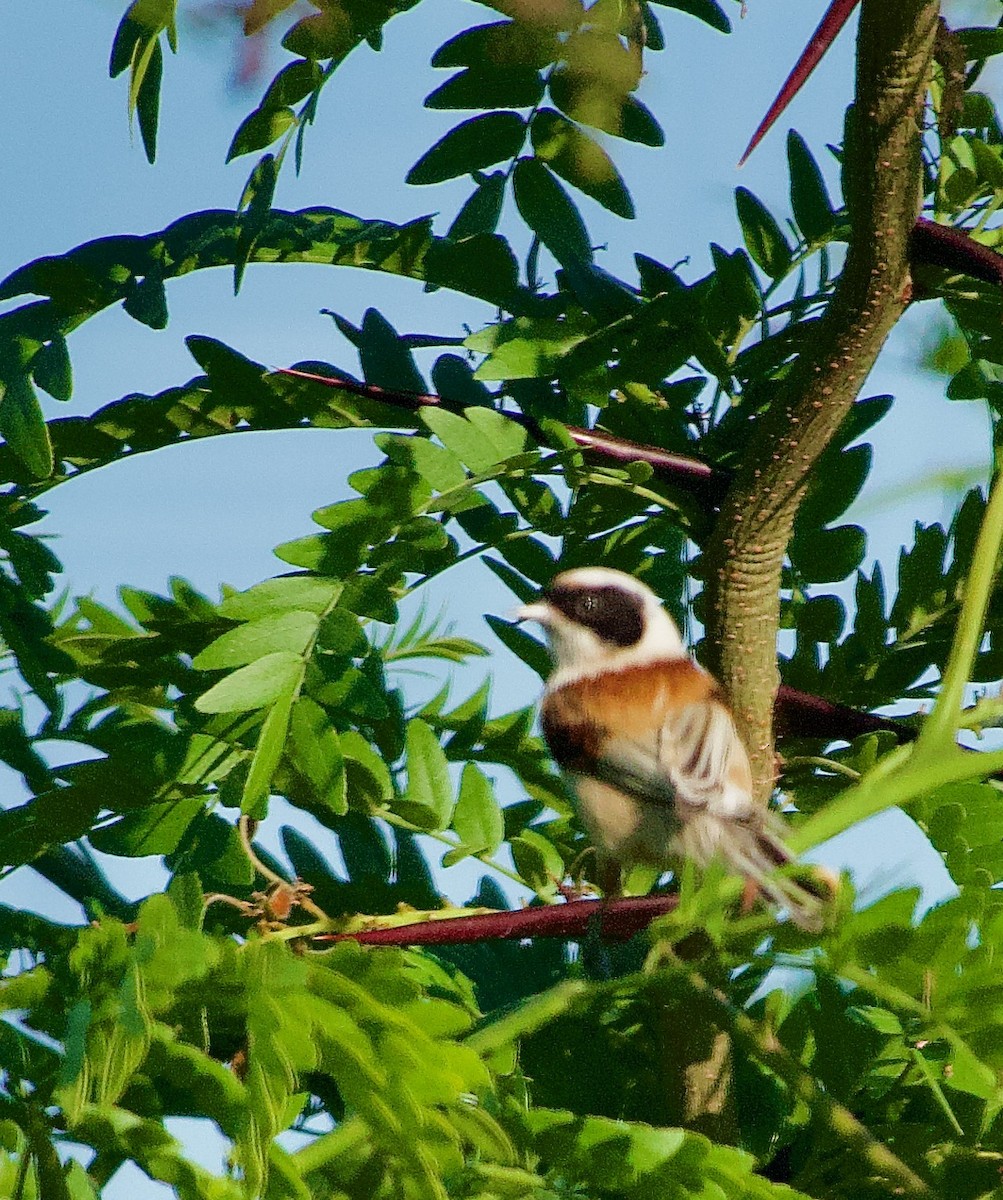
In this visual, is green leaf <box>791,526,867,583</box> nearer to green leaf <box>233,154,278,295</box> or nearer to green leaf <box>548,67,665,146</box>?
green leaf <box>548,67,665,146</box>

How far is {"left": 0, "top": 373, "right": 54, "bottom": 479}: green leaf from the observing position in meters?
1.69

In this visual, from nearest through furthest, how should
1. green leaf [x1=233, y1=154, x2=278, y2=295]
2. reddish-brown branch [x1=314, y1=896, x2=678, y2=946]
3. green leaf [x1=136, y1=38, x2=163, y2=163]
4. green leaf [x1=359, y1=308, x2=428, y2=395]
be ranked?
1. reddish-brown branch [x1=314, y1=896, x2=678, y2=946]
2. green leaf [x1=136, y1=38, x2=163, y2=163]
3. green leaf [x1=233, y1=154, x2=278, y2=295]
4. green leaf [x1=359, y1=308, x2=428, y2=395]

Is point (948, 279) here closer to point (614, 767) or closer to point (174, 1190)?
point (614, 767)

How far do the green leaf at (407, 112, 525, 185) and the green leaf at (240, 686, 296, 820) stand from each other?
0.67m

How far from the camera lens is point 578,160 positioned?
188 cm

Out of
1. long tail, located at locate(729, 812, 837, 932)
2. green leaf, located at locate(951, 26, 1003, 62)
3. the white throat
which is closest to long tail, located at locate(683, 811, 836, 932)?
long tail, located at locate(729, 812, 837, 932)

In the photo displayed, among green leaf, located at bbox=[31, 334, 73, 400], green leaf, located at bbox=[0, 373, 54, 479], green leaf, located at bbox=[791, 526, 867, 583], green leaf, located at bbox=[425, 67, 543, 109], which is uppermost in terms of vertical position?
green leaf, located at bbox=[425, 67, 543, 109]

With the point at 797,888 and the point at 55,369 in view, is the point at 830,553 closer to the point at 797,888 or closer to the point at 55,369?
the point at 797,888

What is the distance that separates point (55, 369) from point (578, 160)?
67 cm

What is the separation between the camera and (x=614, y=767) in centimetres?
220

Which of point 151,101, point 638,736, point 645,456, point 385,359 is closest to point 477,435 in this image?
point 645,456

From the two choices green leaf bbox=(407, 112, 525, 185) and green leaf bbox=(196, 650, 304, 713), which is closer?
green leaf bbox=(196, 650, 304, 713)

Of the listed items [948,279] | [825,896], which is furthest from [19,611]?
[948,279]

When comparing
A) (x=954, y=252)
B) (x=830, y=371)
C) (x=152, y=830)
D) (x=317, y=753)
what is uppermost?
(x=954, y=252)
